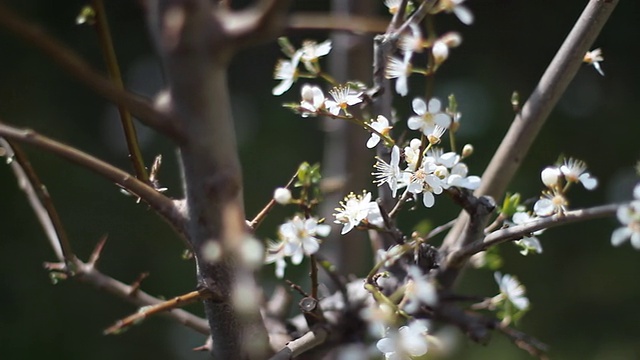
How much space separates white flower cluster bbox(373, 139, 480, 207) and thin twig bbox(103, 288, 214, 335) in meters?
0.11

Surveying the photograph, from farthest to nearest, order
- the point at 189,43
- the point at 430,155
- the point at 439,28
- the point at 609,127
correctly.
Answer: the point at 439,28 → the point at 609,127 → the point at 430,155 → the point at 189,43

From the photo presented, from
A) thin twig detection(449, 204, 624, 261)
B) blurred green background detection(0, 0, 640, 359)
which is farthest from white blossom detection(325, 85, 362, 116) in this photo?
blurred green background detection(0, 0, 640, 359)

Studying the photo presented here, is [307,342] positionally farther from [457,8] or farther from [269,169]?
[269,169]

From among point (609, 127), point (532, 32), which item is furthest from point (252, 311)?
point (532, 32)

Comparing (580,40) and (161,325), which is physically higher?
(161,325)

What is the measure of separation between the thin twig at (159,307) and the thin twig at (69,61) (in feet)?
0.32

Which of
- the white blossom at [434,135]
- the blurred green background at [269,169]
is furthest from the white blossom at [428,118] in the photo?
the blurred green background at [269,169]

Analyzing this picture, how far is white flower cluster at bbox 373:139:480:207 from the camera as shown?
0.40 meters

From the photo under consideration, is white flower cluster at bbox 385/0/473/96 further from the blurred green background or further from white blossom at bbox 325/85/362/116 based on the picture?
the blurred green background

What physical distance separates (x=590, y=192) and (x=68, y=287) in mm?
1018

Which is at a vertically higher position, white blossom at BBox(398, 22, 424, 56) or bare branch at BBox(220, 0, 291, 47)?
white blossom at BBox(398, 22, 424, 56)

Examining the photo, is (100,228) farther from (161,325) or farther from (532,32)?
(532,32)

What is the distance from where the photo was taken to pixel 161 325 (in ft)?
4.66

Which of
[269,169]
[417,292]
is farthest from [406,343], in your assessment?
[269,169]
